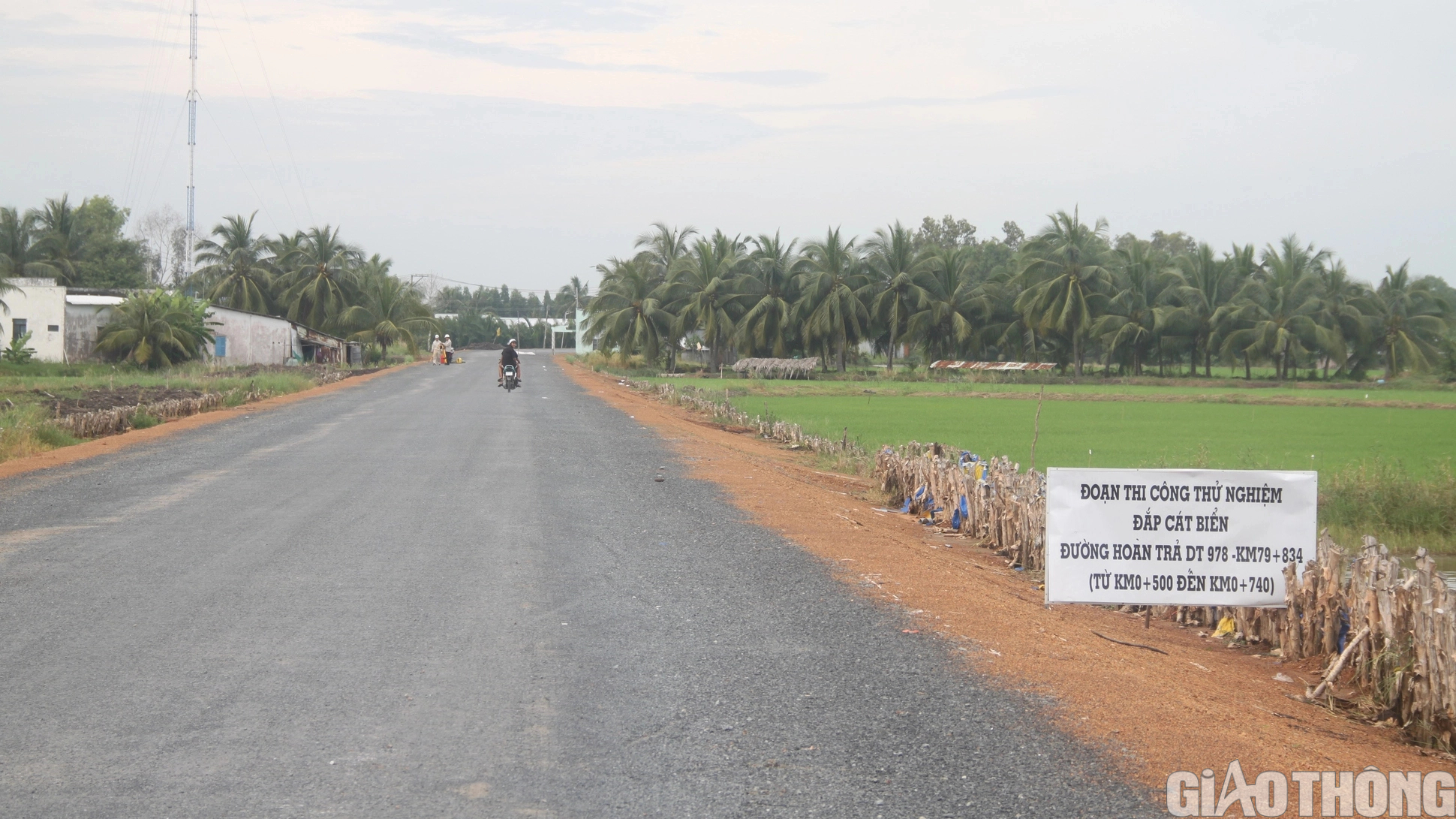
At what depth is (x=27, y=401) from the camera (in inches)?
999

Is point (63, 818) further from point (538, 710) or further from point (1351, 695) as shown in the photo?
point (1351, 695)

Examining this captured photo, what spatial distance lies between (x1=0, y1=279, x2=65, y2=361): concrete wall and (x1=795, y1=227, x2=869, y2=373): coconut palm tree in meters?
38.9

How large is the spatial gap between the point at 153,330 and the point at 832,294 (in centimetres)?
3702

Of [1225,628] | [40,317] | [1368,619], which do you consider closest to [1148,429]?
[1225,628]

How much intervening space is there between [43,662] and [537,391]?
3063 cm

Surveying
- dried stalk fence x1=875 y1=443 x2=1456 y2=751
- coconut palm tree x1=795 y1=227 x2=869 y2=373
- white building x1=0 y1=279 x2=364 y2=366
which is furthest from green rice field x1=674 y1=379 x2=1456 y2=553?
white building x1=0 y1=279 x2=364 y2=366

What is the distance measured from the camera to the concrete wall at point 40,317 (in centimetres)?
4425

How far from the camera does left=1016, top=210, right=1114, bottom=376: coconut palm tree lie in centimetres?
6406

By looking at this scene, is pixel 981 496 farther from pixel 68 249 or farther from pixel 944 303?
pixel 68 249

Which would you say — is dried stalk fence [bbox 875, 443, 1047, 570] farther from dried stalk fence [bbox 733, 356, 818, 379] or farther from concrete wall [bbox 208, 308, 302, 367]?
dried stalk fence [bbox 733, 356, 818, 379]

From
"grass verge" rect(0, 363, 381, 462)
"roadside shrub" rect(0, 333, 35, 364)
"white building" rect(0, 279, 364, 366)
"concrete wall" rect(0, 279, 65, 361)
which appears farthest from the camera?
"white building" rect(0, 279, 364, 366)

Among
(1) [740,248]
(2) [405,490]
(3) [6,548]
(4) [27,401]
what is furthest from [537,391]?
(1) [740,248]

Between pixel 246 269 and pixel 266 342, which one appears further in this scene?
pixel 246 269

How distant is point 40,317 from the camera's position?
44.4 meters
